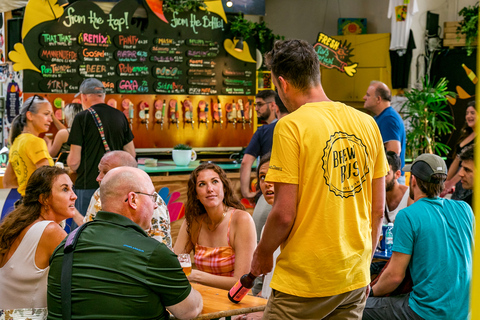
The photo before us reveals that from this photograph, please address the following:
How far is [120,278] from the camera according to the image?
2057 millimetres

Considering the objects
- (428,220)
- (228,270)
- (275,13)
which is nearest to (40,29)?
(275,13)

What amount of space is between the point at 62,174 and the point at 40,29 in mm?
5676

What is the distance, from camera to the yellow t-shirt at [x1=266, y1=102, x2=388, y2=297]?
1994mm

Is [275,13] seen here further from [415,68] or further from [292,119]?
[292,119]

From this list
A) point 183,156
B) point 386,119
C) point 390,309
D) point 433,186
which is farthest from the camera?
point 183,156

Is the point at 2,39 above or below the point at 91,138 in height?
above

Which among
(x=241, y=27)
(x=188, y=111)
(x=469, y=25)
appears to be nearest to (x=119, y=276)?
(x=188, y=111)

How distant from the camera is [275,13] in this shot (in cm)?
1166

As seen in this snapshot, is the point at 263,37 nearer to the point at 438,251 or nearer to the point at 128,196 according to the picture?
the point at 438,251

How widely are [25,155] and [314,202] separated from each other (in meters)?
3.59

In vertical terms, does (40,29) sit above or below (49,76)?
above

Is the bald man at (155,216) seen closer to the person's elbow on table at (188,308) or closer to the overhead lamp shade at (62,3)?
the person's elbow on table at (188,308)

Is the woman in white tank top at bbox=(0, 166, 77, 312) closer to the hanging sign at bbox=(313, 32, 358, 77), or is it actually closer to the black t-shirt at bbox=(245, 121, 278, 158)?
the black t-shirt at bbox=(245, 121, 278, 158)

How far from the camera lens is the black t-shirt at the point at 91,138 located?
5.45 metres
